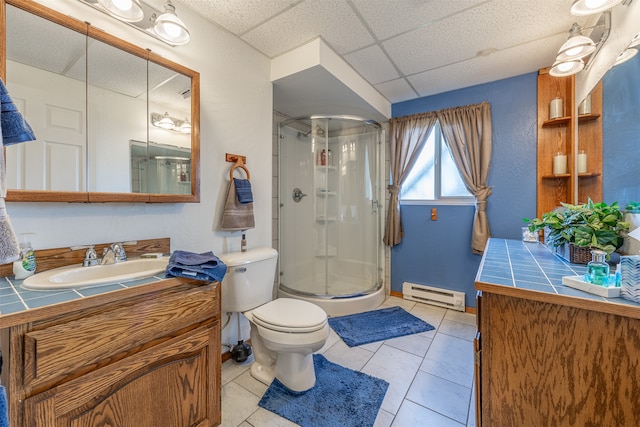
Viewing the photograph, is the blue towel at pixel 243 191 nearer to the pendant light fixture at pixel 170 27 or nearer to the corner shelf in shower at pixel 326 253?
the pendant light fixture at pixel 170 27

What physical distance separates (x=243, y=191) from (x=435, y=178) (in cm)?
204

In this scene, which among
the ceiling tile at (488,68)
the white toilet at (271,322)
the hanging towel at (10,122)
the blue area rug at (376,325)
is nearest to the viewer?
the hanging towel at (10,122)

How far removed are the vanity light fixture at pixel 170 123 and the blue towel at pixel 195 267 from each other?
0.75m

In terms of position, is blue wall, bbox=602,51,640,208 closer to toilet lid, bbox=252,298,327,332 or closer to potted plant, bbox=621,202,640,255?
potted plant, bbox=621,202,640,255

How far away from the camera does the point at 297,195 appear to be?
2.86 metres

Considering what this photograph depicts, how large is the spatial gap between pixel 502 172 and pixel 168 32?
277 centimetres

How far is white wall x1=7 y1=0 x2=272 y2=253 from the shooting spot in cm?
117

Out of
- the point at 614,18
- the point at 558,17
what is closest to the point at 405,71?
the point at 558,17

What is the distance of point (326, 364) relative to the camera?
5.77 feet

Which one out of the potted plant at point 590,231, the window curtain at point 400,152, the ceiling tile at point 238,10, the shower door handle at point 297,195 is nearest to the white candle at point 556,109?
the window curtain at point 400,152

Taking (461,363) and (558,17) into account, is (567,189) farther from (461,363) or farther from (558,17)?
(461,363)

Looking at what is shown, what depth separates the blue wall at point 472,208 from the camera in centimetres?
233

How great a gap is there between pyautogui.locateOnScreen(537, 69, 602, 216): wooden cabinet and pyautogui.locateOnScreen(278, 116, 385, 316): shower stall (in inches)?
57.2

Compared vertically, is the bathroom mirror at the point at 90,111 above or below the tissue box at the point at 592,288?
above
